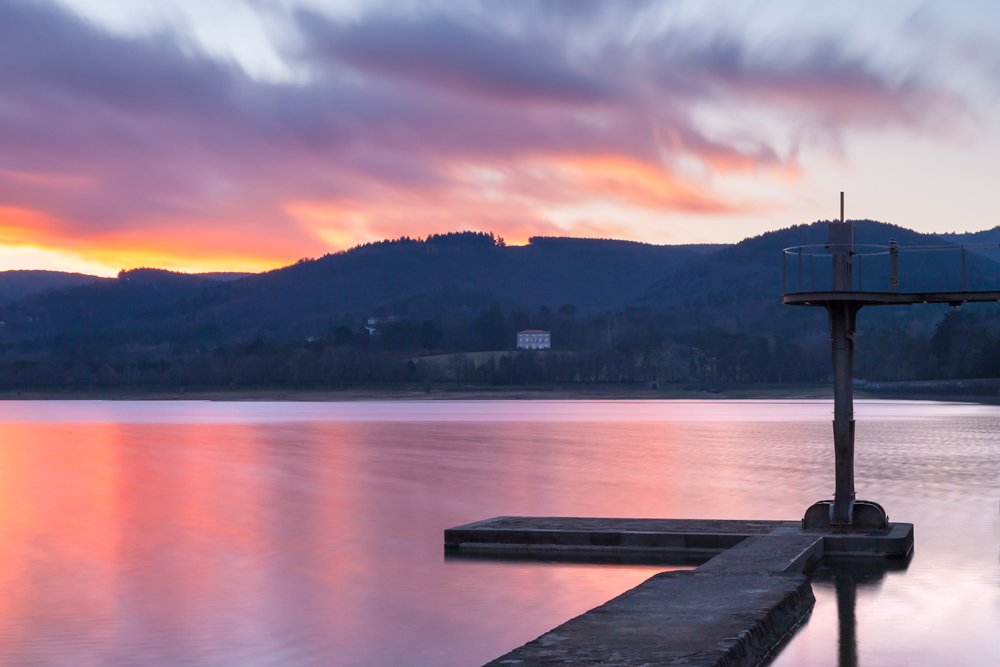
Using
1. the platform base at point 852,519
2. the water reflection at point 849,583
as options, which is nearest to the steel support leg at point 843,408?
the platform base at point 852,519

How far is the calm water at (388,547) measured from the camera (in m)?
14.3

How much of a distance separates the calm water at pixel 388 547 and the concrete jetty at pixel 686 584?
2.01 ft

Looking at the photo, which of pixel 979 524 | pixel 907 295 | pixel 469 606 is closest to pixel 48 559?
pixel 469 606

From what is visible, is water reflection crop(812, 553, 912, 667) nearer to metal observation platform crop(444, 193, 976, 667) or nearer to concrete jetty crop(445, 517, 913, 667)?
metal observation platform crop(444, 193, 976, 667)

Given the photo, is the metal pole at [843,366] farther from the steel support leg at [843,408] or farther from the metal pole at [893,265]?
the metal pole at [893,265]

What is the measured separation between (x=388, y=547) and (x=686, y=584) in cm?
1062

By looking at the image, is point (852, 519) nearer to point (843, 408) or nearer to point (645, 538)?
point (843, 408)

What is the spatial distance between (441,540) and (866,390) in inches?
7032

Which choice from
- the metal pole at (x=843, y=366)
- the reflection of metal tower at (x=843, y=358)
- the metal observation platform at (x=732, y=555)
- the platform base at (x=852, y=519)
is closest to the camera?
the metal observation platform at (x=732, y=555)

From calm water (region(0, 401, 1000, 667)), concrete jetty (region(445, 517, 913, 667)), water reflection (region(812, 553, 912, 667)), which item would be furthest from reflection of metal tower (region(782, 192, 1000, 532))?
calm water (region(0, 401, 1000, 667))

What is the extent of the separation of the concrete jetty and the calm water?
611 millimetres

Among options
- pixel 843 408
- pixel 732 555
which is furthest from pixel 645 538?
pixel 843 408

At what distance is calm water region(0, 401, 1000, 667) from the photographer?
14.3 meters

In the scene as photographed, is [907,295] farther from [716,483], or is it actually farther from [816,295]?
[716,483]
